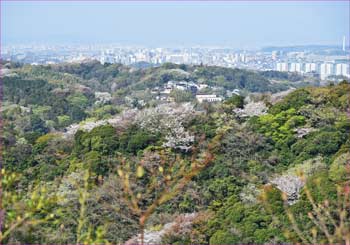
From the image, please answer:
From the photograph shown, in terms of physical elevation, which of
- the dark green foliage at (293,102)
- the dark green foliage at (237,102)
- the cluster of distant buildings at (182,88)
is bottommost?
the cluster of distant buildings at (182,88)

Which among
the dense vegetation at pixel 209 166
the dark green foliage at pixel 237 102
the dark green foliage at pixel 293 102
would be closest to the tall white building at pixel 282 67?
the dense vegetation at pixel 209 166

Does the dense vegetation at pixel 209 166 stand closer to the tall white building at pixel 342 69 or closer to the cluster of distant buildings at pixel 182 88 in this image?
the cluster of distant buildings at pixel 182 88

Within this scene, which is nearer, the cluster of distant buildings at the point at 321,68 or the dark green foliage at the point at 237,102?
the dark green foliage at the point at 237,102

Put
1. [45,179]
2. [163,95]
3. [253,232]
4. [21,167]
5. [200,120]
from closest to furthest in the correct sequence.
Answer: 1. [253,232]
2. [45,179]
3. [21,167]
4. [200,120]
5. [163,95]

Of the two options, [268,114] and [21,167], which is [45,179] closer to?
[21,167]

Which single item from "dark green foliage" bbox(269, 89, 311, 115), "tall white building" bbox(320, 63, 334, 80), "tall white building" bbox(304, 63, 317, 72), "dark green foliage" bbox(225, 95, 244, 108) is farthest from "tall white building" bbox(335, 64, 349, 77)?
"dark green foliage" bbox(269, 89, 311, 115)

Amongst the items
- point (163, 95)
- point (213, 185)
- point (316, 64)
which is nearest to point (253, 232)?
point (213, 185)

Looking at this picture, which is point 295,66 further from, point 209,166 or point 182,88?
point 209,166

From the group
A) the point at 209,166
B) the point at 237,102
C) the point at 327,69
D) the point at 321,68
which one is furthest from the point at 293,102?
the point at 321,68

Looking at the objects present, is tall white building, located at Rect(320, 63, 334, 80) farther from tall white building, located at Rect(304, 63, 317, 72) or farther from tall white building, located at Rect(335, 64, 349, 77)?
tall white building, located at Rect(304, 63, 317, 72)
